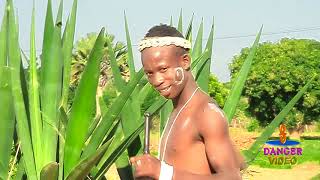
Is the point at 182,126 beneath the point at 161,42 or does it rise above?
beneath

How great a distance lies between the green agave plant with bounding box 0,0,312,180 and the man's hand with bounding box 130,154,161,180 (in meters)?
0.52

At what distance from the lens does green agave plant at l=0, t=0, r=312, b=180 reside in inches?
84.6

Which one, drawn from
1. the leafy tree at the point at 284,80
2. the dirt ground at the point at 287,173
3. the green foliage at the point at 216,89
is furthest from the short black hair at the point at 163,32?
the green foliage at the point at 216,89

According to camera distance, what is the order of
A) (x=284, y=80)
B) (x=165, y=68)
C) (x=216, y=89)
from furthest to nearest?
1. (x=216, y=89)
2. (x=284, y=80)
3. (x=165, y=68)

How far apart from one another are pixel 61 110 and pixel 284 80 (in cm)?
1791

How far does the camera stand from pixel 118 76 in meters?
2.45

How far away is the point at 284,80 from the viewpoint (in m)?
19.7

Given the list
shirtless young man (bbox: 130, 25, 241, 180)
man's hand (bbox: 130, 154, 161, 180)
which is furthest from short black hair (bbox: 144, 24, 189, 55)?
man's hand (bbox: 130, 154, 161, 180)

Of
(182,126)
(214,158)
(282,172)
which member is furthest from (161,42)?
(282,172)

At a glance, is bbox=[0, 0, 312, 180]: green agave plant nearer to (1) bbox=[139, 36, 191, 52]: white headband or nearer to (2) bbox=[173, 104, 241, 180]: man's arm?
(1) bbox=[139, 36, 191, 52]: white headband

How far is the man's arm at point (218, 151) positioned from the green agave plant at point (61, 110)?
1.66ft

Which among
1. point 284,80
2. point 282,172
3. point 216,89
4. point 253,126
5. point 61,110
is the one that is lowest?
point 253,126

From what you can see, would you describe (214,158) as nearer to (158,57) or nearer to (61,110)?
(158,57)

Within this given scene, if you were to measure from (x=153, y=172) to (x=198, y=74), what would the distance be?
1166mm
